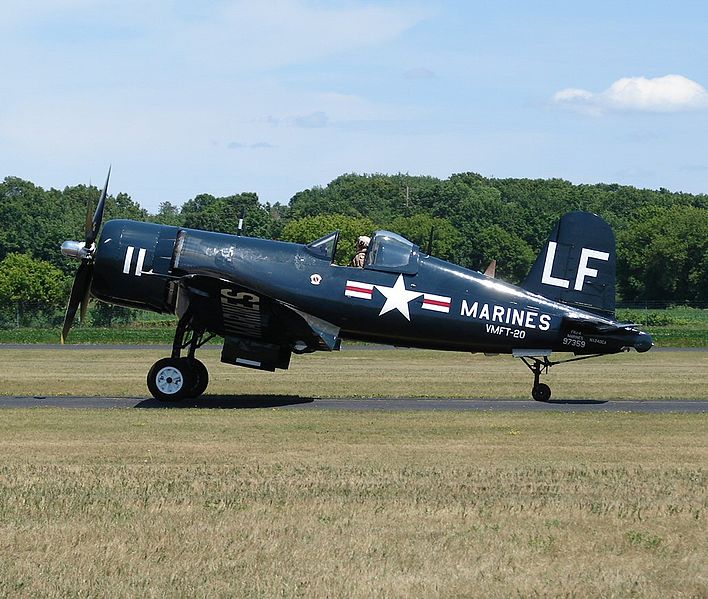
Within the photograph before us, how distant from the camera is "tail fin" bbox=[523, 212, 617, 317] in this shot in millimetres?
19516

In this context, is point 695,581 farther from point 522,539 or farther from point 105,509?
point 105,509

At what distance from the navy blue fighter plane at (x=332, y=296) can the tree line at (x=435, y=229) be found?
3737 centimetres

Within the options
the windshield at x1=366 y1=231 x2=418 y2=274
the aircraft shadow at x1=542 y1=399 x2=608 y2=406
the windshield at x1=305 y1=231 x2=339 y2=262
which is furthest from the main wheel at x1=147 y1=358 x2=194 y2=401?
the aircraft shadow at x1=542 y1=399 x2=608 y2=406

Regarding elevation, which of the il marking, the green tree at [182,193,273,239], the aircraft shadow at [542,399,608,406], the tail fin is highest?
the green tree at [182,193,273,239]

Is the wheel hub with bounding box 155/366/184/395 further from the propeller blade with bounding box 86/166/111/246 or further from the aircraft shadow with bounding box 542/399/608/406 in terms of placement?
the aircraft shadow with bounding box 542/399/608/406

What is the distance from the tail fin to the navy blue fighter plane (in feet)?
0.06

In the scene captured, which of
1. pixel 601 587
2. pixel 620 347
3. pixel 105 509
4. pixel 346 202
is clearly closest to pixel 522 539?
pixel 601 587

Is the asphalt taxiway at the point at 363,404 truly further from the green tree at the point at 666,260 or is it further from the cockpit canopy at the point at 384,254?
the green tree at the point at 666,260

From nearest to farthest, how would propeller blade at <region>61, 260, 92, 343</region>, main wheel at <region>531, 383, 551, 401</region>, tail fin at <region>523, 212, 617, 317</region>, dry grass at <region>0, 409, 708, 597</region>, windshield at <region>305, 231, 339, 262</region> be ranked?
dry grass at <region>0, 409, 708, 597</region> < windshield at <region>305, 231, 339, 262</region> < tail fin at <region>523, 212, 617, 317</region> < propeller blade at <region>61, 260, 92, 343</region> < main wheel at <region>531, 383, 551, 401</region>

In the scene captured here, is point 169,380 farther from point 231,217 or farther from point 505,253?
point 505,253

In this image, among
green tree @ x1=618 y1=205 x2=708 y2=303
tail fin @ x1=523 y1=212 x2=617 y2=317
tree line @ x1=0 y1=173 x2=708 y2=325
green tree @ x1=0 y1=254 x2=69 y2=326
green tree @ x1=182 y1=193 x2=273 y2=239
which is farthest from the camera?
green tree @ x1=618 y1=205 x2=708 y2=303

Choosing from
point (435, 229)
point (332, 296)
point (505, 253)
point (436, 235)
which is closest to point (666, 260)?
point (505, 253)

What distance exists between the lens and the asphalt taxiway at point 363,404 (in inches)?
749

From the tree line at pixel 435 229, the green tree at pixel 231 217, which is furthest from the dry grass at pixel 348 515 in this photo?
the green tree at pixel 231 217
